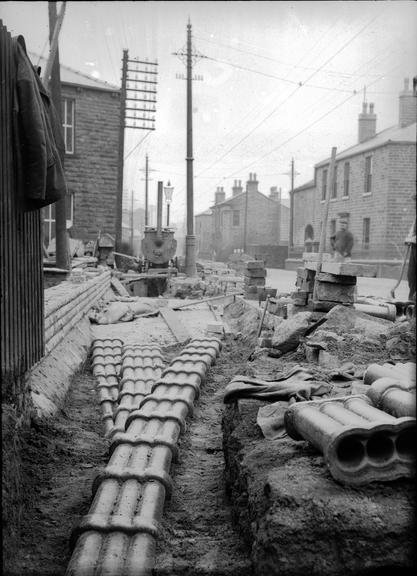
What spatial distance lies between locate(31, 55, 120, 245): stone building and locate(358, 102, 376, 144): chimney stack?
17.8 metres

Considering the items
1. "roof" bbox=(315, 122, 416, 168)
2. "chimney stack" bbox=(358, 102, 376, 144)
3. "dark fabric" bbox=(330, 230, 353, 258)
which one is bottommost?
"dark fabric" bbox=(330, 230, 353, 258)

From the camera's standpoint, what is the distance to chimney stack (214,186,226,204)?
58.0 metres

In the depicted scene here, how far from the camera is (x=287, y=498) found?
2.45m

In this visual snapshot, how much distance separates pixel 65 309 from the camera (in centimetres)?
765

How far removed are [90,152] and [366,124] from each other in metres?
19.6

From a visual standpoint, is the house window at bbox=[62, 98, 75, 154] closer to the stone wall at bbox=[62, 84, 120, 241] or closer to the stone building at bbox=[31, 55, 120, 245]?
the stone building at bbox=[31, 55, 120, 245]

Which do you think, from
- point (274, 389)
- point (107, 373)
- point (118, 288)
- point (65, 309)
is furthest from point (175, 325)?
point (118, 288)

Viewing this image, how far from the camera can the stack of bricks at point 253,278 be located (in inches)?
476

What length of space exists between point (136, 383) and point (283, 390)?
8.24 feet

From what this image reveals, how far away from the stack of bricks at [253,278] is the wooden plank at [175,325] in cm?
176

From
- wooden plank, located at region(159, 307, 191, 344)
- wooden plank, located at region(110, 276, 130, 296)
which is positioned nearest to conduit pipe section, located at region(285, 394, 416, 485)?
wooden plank, located at region(159, 307, 191, 344)

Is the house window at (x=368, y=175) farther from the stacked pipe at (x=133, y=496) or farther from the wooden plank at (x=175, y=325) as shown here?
the stacked pipe at (x=133, y=496)

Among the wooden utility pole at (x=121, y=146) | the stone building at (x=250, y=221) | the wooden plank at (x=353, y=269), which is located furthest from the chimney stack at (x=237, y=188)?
the wooden plank at (x=353, y=269)

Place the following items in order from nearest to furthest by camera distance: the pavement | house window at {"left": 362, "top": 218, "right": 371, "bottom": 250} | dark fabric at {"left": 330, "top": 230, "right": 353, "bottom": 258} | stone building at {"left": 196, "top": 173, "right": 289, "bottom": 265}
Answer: the pavement → dark fabric at {"left": 330, "top": 230, "right": 353, "bottom": 258} → house window at {"left": 362, "top": 218, "right": 371, "bottom": 250} → stone building at {"left": 196, "top": 173, "right": 289, "bottom": 265}
